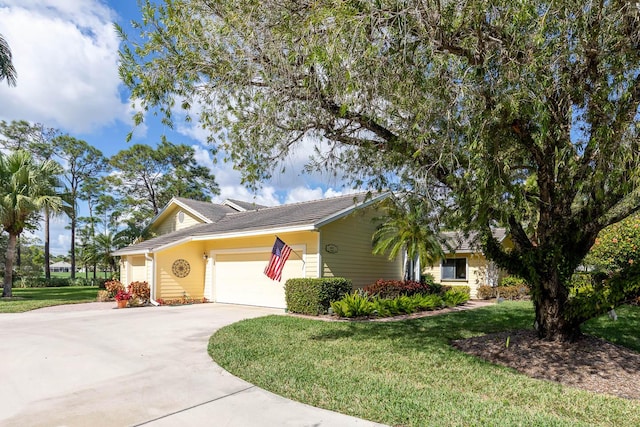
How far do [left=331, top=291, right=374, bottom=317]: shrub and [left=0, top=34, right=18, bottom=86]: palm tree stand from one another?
617 inches

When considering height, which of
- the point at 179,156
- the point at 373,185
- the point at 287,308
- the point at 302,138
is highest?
the point at 179,156

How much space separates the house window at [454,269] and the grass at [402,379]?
10.5 meters

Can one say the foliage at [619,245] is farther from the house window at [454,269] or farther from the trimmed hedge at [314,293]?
the trimmed hedge at [314,293]

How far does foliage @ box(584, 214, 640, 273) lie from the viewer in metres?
15.7

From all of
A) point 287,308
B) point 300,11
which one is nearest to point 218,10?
point 300,11

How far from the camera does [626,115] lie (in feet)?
15.3

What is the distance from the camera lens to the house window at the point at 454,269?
62.9ft

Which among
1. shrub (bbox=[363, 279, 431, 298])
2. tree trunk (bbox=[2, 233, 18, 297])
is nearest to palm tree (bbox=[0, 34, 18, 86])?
tree trunk (bbox=[2, 233, 18, 297])

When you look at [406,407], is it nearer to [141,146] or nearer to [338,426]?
[338,426]

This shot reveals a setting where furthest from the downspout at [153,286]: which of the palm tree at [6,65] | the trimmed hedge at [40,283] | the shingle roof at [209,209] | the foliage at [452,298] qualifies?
the trimmed hedge at [40,283]

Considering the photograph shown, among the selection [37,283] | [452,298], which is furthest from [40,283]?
[452,298]

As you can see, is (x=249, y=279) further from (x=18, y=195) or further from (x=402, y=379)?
(x=18, y=195)

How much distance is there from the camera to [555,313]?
647cm

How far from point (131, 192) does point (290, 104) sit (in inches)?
1318
